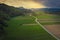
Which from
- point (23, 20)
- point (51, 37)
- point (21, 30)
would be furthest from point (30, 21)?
point (51, 37)

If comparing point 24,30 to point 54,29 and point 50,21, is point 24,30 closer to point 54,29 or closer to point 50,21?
point 54,29

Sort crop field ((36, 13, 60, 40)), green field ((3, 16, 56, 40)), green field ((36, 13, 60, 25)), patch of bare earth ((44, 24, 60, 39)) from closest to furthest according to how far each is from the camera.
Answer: green field ((3, 16, 56, 40)), patch of bare earth ((44, 24, 60, 39)), crop field ((36, 13, 60, 40)), green field ((36, 13, 60, 25))

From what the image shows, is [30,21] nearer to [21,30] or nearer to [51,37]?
[21,30]

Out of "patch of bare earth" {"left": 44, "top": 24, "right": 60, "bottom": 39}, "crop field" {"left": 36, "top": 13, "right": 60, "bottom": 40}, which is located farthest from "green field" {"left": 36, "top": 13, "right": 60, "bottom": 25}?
"patch of bare earth" {"left": 44, "top": 24, "right": 60, "bottom": 39}

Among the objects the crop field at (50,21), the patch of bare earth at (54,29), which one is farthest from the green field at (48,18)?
the patch of bare earth at (54,29)

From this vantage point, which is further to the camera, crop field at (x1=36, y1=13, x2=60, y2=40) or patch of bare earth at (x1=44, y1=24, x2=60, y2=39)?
crop field at (x1=36, y1=13, x2=60, y2=40)

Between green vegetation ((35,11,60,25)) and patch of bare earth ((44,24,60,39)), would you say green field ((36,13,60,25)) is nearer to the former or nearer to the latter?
green vegetation ((35,11,60,25))

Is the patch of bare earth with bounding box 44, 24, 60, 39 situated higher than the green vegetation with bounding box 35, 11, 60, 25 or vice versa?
the green vegetation with bounding box 35, 11, 60, 25

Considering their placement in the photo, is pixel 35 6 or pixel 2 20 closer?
pixel 2 20
